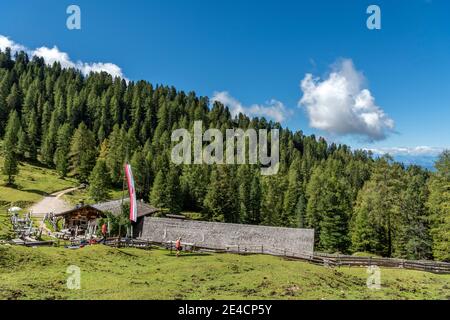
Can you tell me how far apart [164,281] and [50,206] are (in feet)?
204

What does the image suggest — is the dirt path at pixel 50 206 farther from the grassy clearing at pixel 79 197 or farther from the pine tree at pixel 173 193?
the pine tree at pixel 173 193

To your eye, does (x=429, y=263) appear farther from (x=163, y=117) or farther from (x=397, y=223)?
(x=163, y=117)

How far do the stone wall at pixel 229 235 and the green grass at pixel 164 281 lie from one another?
1173 centimetres

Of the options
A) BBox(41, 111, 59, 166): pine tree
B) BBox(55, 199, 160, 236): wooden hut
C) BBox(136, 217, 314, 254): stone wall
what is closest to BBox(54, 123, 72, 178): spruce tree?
BBox(41, 111, 59, 166): pine tree

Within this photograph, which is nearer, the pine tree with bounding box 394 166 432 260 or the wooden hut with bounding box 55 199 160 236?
the wooden hut with bounding box 55 199 160 236

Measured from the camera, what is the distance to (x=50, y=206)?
247 feet

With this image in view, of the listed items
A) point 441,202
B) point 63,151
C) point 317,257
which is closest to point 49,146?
point 63,151

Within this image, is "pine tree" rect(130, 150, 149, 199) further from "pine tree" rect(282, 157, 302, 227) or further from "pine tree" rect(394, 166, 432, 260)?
"pine tree" rect(394, 166, 432, 260)

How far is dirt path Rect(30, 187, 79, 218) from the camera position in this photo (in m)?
69.8

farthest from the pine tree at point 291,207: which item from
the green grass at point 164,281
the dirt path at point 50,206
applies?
the green grass at point 164,281

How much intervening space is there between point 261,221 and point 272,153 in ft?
256

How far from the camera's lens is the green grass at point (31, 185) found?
→ 75.4 metres

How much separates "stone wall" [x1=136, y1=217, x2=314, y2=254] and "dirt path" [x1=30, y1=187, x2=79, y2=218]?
28.6 m

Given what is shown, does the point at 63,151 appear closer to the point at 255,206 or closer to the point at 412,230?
the point at 255,206
